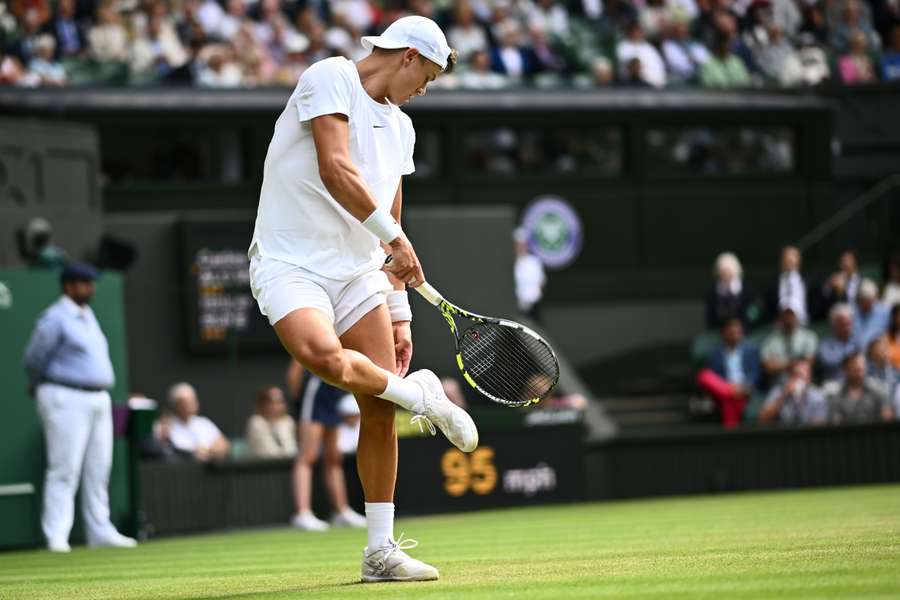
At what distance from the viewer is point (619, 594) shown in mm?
5469

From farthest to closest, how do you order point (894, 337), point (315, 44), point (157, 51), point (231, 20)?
point (231, 20) < point (315, 44) < point (157, 51) < point (894, 337)

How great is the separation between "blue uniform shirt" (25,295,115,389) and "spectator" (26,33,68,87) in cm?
626

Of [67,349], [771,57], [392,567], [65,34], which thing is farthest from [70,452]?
[771,57]

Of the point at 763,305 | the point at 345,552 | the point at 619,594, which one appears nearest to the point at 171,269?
the point at 763,305

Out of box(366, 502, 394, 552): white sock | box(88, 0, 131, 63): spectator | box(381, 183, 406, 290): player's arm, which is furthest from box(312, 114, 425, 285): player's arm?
box(88, 0, 131, 63): spectator

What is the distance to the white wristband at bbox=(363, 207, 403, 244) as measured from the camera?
20.6 feet

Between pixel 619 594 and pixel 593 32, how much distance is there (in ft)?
57.8

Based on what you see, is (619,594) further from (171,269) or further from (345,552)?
(171,269)

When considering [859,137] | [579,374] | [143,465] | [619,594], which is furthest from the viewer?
[859,137]

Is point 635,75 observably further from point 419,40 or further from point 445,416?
point 445,416

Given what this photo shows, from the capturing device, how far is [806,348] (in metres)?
18.0

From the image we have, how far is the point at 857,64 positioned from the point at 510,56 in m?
4.97

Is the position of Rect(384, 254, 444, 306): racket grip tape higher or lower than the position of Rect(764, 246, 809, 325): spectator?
higher

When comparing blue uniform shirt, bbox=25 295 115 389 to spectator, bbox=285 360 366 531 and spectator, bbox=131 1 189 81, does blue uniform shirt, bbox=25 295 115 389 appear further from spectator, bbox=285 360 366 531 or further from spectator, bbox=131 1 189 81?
spectator, bbox=131 1 189 81
